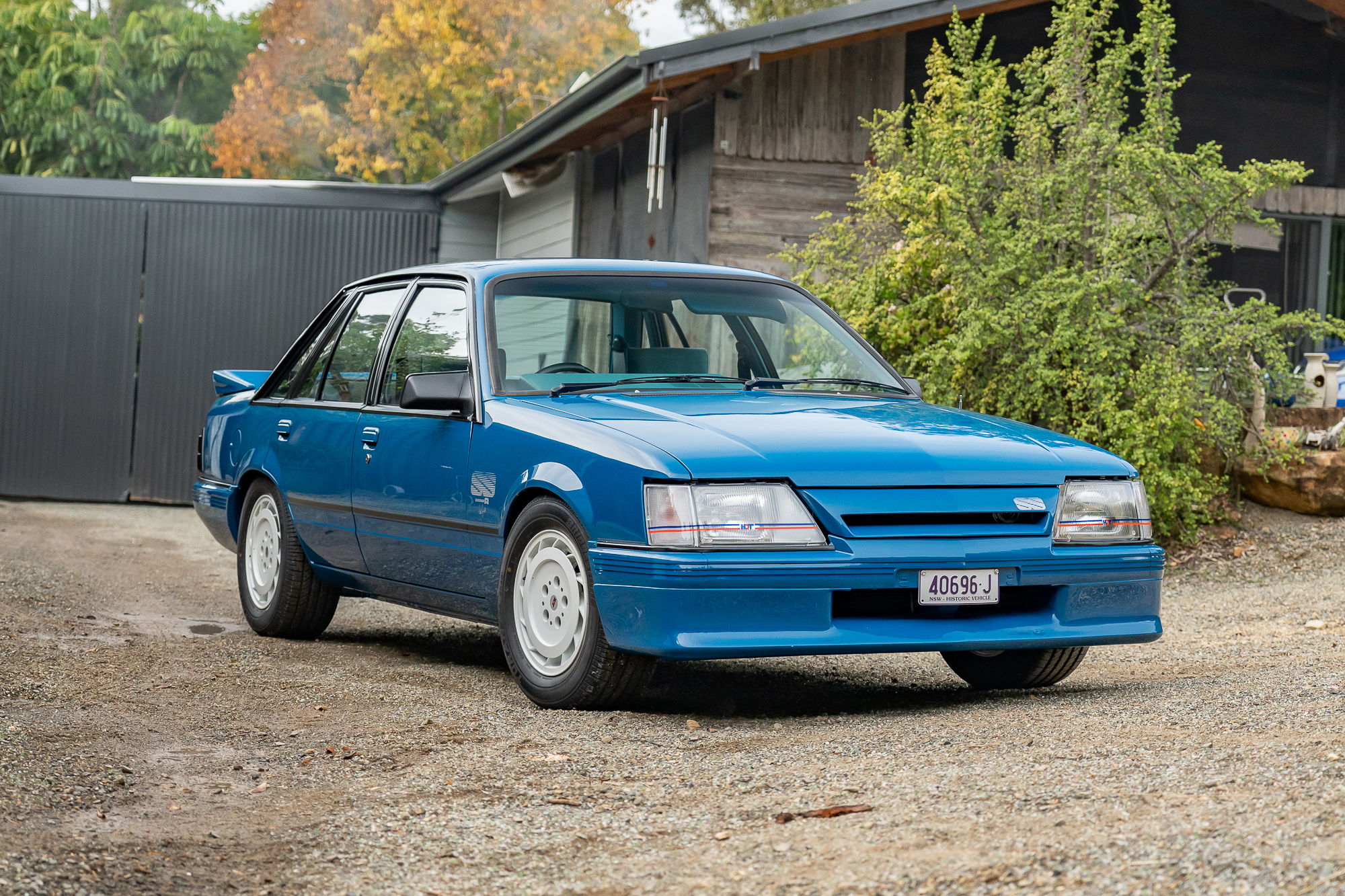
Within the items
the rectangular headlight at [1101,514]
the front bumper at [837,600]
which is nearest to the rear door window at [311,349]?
the front bumper at [837,600]

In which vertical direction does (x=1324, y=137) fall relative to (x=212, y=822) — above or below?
above

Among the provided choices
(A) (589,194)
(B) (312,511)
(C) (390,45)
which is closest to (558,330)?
(B) (312,511)

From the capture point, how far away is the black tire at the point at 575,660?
481cm

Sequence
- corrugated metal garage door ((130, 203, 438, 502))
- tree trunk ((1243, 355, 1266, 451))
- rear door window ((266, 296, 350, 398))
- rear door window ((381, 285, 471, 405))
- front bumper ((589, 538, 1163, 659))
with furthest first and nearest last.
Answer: corrugated metal garage door ((130, 203, 438, 502)) < tree trunk ((1243, 355, 1266, 451)) < rear door window ((266, 296, 350, 398)) < rear door window ((381, 285, 471, 405)) < front bumper ((589, 538, 1163, 659))

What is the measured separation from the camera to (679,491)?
178 inches

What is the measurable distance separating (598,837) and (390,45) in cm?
3574

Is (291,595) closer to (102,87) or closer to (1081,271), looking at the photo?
(1081,271)

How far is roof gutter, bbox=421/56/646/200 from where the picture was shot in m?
11.7

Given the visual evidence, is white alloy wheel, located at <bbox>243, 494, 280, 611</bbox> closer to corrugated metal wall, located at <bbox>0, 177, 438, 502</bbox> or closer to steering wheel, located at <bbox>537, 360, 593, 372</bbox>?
steering wheel, located at <bbox>537, 360, 593, 372</bbox>

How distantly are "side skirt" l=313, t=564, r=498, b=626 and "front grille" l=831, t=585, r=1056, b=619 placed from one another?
4.33 ft

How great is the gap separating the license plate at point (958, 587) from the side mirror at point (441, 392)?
1.76 meters

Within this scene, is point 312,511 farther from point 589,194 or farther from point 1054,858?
point 589,194

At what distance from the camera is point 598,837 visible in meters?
3.46

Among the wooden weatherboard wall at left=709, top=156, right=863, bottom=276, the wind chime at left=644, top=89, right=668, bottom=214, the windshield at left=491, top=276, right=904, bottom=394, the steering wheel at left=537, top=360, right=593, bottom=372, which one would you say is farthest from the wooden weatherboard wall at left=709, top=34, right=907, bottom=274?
the steering wheel at left=537, top=360, right=593, bottom=372
